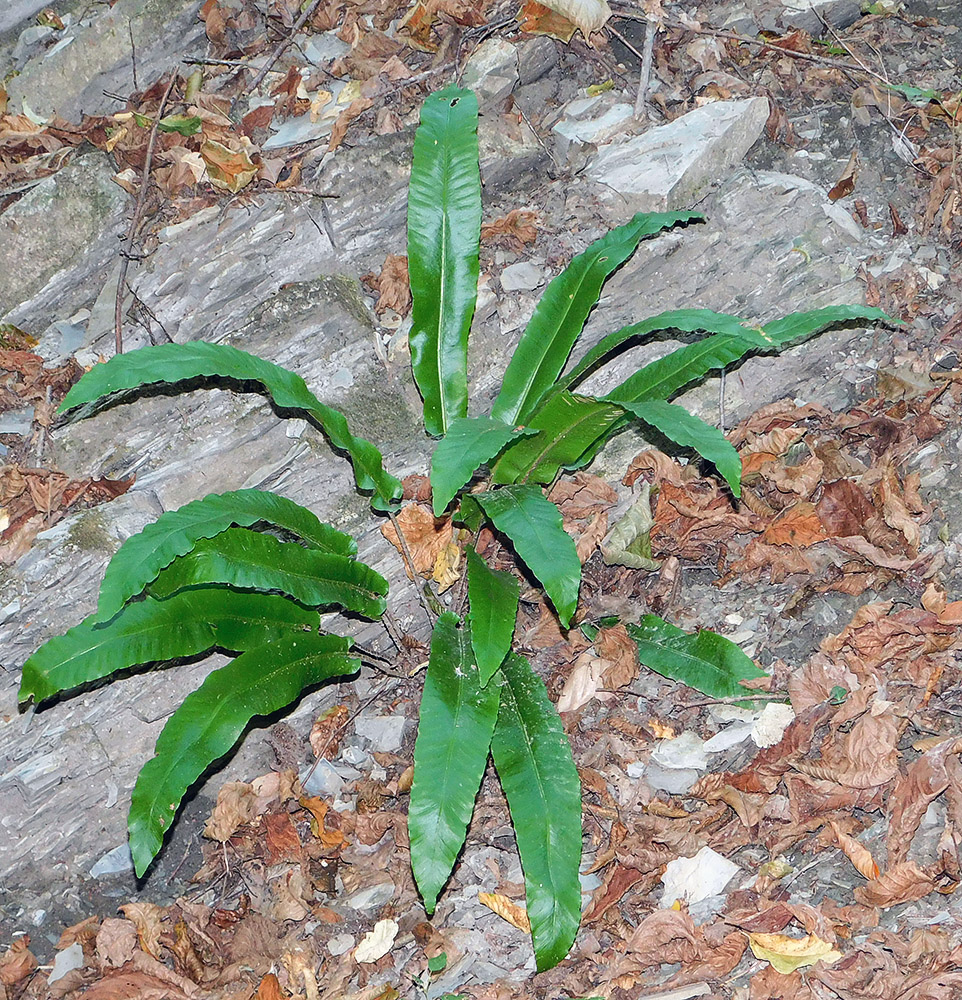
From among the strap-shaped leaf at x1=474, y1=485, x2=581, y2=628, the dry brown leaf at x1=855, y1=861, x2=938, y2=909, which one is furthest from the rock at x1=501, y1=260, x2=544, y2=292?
the dry brown leaf at x1=855, y1=861, x2=938, y2=909

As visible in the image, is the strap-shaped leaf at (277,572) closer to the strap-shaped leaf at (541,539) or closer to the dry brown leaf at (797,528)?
the strap-shaped leaf at (541,539)

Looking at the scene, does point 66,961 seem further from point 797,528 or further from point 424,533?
point 797,528

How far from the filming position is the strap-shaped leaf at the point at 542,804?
221cm

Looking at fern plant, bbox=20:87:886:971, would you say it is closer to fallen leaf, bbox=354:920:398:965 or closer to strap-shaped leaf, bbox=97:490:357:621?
strap-shaped leaf, bbox=97:490:357:621

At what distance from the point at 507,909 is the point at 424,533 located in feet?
3.67

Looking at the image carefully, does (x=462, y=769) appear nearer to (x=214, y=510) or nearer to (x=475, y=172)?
(x=214, y=510)

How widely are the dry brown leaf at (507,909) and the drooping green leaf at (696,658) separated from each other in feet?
2.40

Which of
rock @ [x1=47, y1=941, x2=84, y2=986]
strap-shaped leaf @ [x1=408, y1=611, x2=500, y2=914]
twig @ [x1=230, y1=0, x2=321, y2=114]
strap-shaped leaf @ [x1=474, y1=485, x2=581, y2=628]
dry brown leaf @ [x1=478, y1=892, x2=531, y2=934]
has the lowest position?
dry brown leaf @ [x1=478, y1=892, x2=531, y2=934]

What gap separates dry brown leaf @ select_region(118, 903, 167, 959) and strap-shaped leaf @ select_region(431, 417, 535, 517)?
148cm

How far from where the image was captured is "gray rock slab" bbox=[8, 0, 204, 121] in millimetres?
3854

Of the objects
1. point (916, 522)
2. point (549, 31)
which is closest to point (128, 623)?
point (916, 522)

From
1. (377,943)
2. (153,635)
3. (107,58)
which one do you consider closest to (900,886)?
(377,943)

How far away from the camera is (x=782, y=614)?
107 inches

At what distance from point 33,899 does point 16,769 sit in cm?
39
